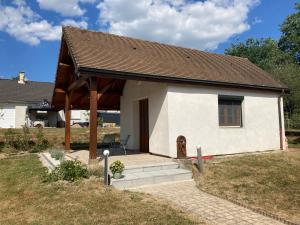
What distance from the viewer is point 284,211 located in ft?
17.7

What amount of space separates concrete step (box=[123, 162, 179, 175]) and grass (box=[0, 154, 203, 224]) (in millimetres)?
1204

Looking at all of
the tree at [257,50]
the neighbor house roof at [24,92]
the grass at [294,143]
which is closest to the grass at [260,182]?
the grass at [294,143]

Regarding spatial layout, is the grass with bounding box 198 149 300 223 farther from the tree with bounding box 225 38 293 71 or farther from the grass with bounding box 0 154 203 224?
the tree with bounding box 225 38 293 71

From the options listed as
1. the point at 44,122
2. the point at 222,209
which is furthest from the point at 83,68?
the point at 44,122

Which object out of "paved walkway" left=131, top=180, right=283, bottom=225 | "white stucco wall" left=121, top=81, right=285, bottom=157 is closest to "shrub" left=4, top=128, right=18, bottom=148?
"white stucco wall" left=121, top=81, right=285, bottom=157

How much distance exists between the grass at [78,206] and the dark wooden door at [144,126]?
17.0 feet

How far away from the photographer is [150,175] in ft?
25.5

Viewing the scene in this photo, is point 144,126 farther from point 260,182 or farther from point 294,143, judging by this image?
point 294,143

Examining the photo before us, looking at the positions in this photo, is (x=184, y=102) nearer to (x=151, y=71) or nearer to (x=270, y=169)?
(x=151, y=71)

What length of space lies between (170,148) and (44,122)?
2765 centimetres

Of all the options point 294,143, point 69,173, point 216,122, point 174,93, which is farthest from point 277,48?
point 69,173

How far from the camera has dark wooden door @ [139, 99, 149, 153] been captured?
12328 mm

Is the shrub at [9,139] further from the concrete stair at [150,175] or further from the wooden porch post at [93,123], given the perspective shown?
the concrete stair at [150,175]

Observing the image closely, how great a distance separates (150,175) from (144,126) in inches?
197
